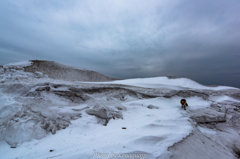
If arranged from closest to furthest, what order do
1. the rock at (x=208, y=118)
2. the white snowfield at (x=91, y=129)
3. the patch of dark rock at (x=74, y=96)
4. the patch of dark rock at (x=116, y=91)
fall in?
the white snowfield at (x=91, y=129) < the rock at (x=208, y=118) < the patch of dark rock at (x=74, y=96) < the patch of dark rock at (x=116, y=91)

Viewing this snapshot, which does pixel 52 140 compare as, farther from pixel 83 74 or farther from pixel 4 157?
pixel 83 74

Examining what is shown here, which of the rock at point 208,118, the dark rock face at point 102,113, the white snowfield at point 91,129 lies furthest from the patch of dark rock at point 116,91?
the rock at point 208,118

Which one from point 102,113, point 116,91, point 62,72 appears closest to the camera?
point 102,113

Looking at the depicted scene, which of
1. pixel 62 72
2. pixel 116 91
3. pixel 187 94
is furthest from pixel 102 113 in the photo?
pixel 62 72

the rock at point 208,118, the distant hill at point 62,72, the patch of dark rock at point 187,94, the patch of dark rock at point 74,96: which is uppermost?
the distant hill at point 62,72

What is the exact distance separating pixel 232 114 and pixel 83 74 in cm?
1286

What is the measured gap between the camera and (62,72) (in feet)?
37.3

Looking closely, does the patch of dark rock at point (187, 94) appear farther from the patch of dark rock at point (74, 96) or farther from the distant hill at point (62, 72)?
the distant hill at point (62, 72)

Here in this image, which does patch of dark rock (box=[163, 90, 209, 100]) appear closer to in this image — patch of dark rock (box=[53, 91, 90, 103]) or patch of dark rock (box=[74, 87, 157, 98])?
patch of dark rock (box=[74, 87, 157, 98])

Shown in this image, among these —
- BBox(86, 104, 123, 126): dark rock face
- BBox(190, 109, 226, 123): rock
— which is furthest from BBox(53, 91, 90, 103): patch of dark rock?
BBox(190, 109, 226, 123): rock

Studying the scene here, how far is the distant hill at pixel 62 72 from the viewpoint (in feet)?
33.1

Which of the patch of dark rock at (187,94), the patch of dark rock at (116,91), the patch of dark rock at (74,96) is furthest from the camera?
the patch of dark rock at (187,94)

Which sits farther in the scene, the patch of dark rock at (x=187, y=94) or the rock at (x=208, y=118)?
the patch of dark rock at (x=187, y=94)

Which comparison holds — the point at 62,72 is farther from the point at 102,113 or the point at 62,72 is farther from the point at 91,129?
the point at 91,129
